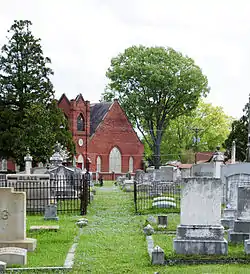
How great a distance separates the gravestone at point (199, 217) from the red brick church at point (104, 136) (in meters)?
54.6

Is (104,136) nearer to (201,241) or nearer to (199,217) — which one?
(199,217)

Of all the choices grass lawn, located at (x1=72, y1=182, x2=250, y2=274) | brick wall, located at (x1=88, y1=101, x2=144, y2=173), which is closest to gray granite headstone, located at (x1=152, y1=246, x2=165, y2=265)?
grass lawn, located at (x1=72, y1=182, x2=250, y2=274)

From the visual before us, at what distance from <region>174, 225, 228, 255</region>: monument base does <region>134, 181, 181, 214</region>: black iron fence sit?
9.84m

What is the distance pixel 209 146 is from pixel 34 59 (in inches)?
1659

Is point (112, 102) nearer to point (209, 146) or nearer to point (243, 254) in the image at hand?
point (209, 146)

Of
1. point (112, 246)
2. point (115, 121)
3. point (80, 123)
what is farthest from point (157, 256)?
point (115, 121)

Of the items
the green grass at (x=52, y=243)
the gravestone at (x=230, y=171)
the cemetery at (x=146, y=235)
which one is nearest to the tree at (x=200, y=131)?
the gravestone at (x=230, y=171)

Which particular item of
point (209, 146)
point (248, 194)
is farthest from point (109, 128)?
point (248, 194)

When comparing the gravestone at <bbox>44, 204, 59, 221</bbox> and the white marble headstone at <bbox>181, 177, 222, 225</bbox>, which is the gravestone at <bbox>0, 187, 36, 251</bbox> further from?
the gravestone at <bbox>44, 204, 59, 221</bbox>

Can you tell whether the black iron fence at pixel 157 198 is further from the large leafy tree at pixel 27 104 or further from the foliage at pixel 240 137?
→ the foliage at pixel 240 137

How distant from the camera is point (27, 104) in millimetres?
46750

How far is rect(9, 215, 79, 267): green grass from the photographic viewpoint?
12.2 meters

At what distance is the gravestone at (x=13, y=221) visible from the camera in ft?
43.3

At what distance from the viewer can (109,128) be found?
237ft
